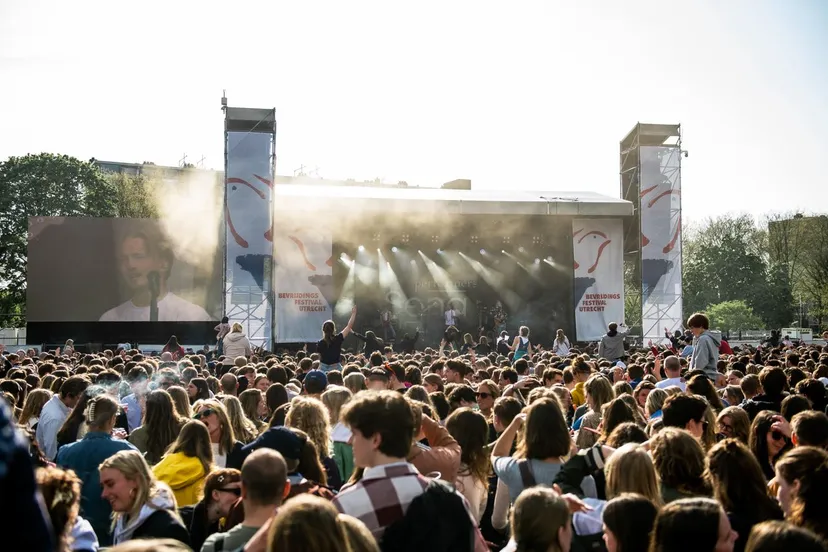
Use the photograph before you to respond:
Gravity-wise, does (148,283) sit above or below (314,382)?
above

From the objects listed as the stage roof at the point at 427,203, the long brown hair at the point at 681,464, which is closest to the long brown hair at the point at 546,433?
the long brown hair at the point at 681,464

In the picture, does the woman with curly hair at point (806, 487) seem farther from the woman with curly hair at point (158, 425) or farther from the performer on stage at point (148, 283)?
the performer on stage at point (148, 283)

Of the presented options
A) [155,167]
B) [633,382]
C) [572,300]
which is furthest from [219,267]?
[155,167]

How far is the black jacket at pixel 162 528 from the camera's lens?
364 cm

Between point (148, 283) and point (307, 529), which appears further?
point (148, 283)

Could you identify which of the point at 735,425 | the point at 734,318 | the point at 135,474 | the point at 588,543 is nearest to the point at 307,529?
the point at 588,543

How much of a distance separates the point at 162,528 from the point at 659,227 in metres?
22.0

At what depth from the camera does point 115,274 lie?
2484 centimetres

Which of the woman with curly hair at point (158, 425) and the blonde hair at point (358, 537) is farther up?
the blonde hair at point (358, 537)

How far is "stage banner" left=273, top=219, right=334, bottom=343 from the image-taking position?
883 inches

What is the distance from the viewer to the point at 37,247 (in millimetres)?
24688

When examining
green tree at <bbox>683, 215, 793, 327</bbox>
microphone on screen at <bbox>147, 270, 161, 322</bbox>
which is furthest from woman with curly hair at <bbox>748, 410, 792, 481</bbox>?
green tree at <bbox>683, 215, 793, 327</bbox>

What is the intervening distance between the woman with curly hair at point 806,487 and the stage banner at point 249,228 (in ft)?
57.4

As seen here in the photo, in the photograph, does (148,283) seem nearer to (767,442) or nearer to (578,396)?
(578,396)
